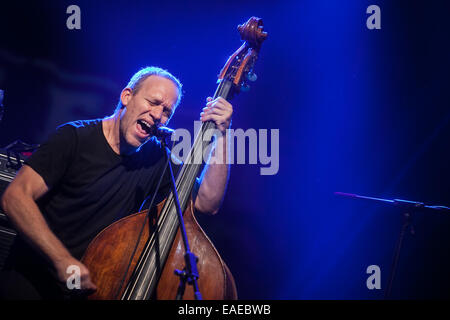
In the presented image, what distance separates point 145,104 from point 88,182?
2.34 feet

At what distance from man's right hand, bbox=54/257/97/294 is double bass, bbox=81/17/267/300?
1.8 inches

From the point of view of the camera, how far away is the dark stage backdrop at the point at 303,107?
11.7 ft

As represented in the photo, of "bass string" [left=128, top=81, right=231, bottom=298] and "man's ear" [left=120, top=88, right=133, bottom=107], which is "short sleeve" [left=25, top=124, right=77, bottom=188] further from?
"bass string" [left=128, top=81, right=231, bottom=298]

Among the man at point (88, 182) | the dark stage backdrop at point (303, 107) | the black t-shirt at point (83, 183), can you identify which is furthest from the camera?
the dark stage backdrop at point (303, 107)

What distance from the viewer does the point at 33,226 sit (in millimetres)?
1698

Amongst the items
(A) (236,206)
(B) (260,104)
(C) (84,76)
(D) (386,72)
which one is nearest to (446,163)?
(D) (386,72)

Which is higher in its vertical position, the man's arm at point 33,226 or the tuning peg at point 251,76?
the tuning peg at point 251,76

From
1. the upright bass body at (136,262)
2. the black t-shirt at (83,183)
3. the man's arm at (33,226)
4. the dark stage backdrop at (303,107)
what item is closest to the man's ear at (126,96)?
the black t-shirt at (83,183)

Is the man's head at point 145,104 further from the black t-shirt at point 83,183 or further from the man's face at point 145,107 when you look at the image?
the black t-shirt at point 83,183

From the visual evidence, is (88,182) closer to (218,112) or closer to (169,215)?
(169,215)

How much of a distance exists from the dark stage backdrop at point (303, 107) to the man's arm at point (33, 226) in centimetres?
203

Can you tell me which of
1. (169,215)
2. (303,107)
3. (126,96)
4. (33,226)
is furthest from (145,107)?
(303,107)

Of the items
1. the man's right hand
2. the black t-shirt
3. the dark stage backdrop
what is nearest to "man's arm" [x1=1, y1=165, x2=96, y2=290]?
the man's right hand

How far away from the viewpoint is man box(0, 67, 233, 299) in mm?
1721
